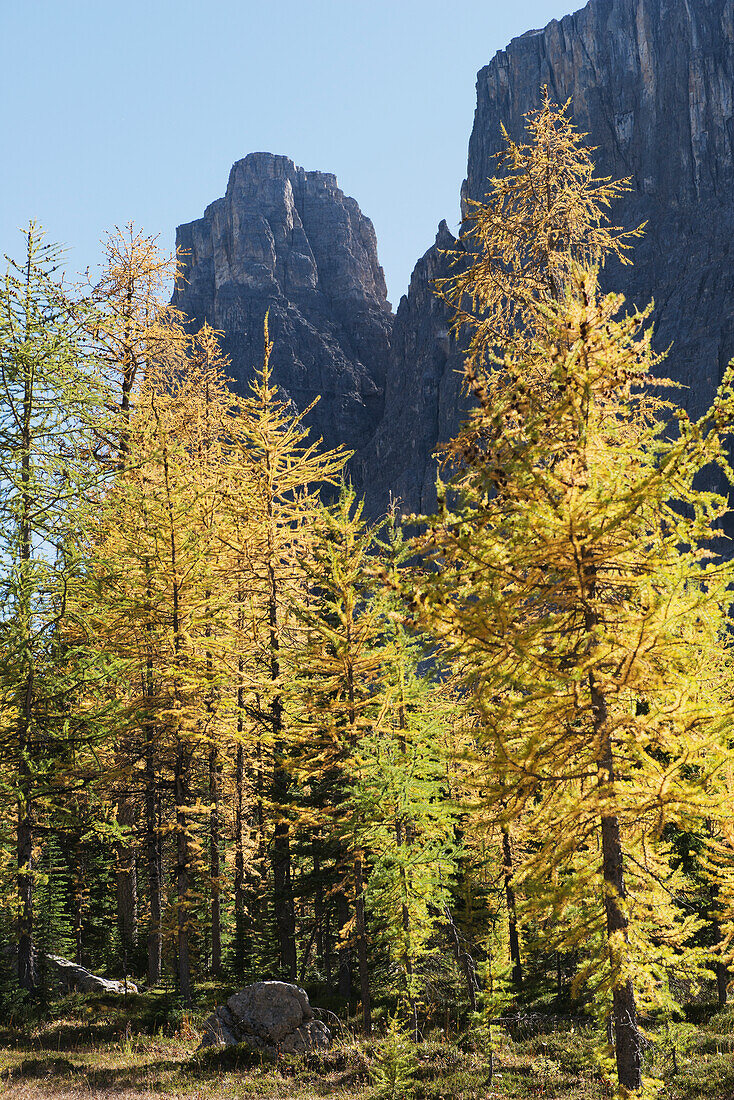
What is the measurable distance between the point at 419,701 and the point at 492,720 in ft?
26.7

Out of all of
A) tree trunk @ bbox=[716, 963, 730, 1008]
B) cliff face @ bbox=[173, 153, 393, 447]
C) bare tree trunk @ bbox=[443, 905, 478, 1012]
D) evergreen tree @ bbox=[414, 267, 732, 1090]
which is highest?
cliff face @ bbox=[173, 153, 393, 447]

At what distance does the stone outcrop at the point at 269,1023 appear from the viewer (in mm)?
12719

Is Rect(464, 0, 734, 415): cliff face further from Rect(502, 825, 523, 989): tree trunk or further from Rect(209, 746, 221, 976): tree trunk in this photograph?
Rect(209, 746, 221, 976): tree trunk

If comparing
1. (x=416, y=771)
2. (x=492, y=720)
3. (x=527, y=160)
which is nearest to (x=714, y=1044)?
(x=416, y=771)

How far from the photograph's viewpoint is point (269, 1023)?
1300cm

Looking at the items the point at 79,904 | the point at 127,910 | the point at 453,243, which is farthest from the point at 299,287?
the point at 127,910

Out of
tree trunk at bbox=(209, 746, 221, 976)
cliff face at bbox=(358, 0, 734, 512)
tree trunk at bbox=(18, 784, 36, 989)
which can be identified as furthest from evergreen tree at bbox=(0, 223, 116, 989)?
cliff face at bbox=(358, 0, 734, 512)

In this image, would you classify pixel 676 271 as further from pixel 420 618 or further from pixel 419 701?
pixel 420 618

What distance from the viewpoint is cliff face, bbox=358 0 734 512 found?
3317 inches

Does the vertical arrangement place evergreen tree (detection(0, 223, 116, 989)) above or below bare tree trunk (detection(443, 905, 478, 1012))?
above

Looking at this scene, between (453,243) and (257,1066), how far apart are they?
126821mm

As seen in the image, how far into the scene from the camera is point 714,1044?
1409 centimetres

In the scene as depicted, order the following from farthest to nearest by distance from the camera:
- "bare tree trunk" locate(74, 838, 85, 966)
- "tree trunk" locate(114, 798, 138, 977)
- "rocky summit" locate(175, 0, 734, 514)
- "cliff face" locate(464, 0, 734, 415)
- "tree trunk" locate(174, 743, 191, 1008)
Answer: "rocky summit" locate(175, 0, 734, 514), "cliff face" locate(464, 0, 734, 415), "bare tree trunk" locate(74, 838, 85, 966), "tree trunk" locate(114, 798, 138, 977), "tree trunk" locate(174, 743, 191, 1008)

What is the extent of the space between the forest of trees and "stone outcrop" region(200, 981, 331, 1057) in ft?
4.16
